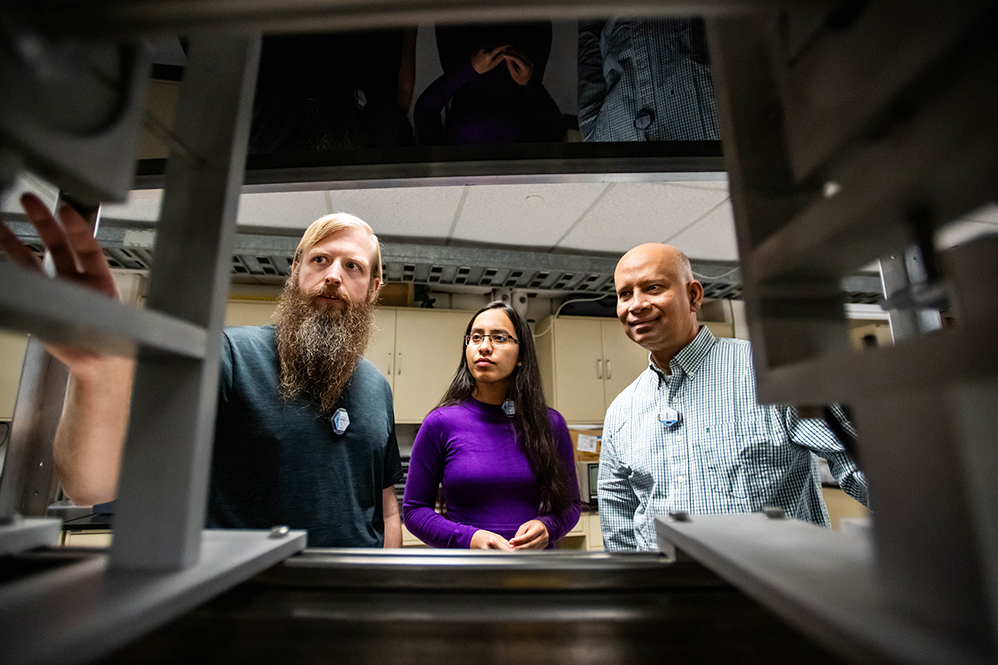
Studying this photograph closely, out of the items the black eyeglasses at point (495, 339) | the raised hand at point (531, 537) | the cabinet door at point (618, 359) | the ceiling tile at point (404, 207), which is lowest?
the raised hand at point (531, 537)

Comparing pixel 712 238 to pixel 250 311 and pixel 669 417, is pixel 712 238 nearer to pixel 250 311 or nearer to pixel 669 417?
pixel 669 417

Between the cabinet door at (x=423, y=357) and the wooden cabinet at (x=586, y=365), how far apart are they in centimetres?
76

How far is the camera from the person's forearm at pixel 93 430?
75 centimetres

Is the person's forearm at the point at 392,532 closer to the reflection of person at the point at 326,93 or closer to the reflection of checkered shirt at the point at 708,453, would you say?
the reflection of checkered shirt at the point at 708,453

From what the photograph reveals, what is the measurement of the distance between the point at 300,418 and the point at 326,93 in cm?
100

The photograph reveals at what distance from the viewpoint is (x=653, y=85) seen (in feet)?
4.24

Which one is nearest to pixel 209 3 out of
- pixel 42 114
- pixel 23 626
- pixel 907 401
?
pixel 42 114

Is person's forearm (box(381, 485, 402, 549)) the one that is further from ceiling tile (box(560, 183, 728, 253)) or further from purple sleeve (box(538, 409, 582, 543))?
ceiling tile (box(560, 183, 728, 253))

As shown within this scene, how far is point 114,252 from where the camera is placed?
257 cm

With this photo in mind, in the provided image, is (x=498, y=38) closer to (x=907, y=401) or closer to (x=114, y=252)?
(x=907, y=401)

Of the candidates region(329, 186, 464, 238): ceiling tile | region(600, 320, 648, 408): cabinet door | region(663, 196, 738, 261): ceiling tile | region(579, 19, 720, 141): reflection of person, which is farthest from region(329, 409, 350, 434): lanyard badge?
region(600, 320, 648, 408): cabinet door

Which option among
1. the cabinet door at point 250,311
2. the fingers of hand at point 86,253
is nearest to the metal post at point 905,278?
the fingers of hand at point 86,253

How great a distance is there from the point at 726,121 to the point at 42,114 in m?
0.56

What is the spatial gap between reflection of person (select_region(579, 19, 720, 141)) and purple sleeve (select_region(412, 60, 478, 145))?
42 cm
